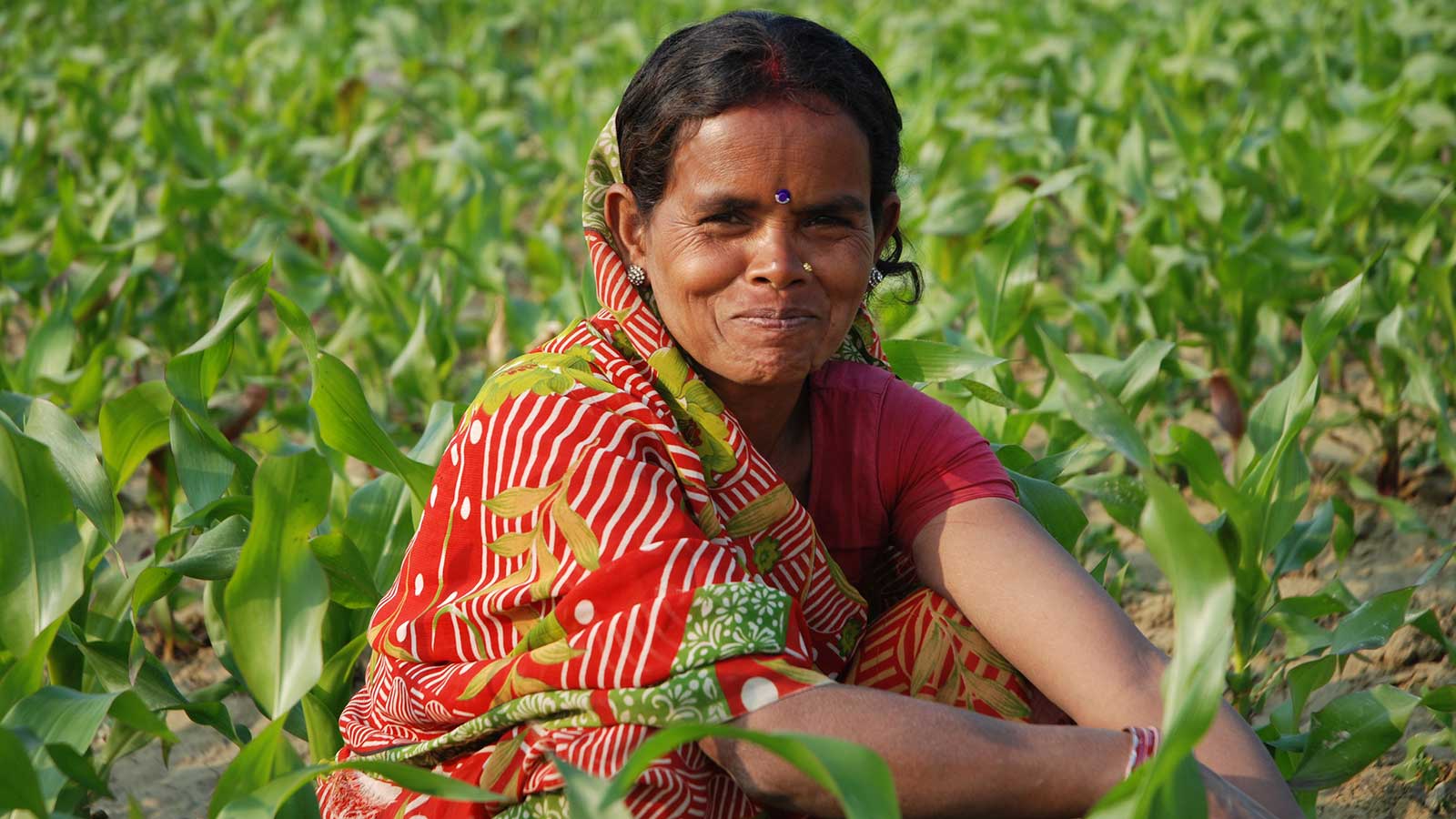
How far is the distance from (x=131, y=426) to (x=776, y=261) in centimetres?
99

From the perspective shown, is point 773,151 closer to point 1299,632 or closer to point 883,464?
point 883,464

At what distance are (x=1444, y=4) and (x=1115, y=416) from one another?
17.3 feet

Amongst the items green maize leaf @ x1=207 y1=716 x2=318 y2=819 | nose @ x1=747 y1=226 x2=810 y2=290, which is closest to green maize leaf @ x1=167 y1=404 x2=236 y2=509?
green maize leaf @ x1=207 y1=716 x2=318 y2=819

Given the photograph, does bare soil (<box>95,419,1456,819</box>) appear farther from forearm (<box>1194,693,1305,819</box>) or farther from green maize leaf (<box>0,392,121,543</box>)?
forearm (<box>1194,693,1305,819</box>)

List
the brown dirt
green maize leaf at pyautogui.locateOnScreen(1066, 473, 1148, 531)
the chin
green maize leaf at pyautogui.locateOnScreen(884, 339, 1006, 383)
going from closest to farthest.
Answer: the chin, the brown dirt, green maize leaf at pyautogui.locateOnScreen(1066, 473, 1148, 531), green maize leaf at pyautogui.locateOnScreen(884, 339, 1006, 383)

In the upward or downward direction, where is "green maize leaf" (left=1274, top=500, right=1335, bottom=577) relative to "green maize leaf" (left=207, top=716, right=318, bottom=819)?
downward

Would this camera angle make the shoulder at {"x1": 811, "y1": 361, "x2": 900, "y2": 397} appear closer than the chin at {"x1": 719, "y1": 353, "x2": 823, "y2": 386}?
No

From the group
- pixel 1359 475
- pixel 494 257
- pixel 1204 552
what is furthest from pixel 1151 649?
pixel 494 257

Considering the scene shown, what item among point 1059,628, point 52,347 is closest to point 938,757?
point 1059,628

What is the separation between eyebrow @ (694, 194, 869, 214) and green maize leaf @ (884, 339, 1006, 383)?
31.4 inches

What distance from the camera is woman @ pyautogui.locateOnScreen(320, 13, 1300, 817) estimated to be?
1.47 metres

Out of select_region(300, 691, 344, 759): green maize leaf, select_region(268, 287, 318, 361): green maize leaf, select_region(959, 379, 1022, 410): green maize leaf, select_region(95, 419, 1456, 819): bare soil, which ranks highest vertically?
select_region(268, 287, 318, 361): green maize leaf

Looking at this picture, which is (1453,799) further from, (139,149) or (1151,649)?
(139,149)

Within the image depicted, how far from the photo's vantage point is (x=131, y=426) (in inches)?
83.0
